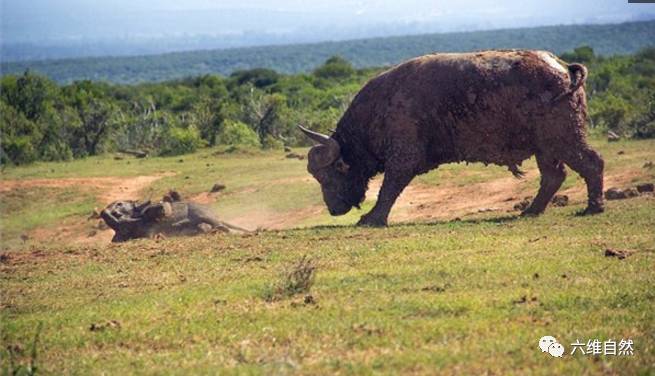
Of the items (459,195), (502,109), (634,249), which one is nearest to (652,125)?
(459,195)

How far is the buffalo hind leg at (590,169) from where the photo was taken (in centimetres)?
1430

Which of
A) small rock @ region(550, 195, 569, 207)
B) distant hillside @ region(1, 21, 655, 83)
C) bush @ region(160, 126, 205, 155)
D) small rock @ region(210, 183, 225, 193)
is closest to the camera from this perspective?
small rock @ region(550, 195, 569, 207)

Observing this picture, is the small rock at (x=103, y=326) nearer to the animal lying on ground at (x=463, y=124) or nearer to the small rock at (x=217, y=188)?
the animal lying on ground at (x=463, y=124)

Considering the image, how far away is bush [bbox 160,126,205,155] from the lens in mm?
33150

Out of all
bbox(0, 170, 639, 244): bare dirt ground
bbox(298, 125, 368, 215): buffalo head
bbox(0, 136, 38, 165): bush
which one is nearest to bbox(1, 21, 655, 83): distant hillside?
bbox(0, 136, 38, 165): bush

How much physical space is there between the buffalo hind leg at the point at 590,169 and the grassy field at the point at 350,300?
331 mm

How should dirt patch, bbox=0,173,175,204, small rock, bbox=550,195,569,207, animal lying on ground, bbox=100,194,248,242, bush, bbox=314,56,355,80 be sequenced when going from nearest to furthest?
small rock, bbox=550,195,569,207
animal lying on ground, bbox=100,194,248,242
dirt patch, bbox=0,173,175,204
bush, bbox=314,56,355,80

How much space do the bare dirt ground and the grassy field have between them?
2.43 m

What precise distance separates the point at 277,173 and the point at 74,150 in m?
13.3

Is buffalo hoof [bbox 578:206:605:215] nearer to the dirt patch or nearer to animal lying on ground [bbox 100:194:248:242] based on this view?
animal lying on ground [bbox 100:194:248:242]

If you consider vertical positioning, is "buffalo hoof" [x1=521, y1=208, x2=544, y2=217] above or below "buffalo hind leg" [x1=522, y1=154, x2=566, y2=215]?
below

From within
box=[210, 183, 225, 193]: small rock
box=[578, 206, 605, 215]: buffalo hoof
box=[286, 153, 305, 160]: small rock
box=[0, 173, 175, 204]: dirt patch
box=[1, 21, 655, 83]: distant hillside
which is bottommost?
box=[1, 21, 655, 83]: distant hillside

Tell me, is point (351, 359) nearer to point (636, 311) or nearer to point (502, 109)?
point (636, 311)

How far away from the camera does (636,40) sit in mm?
146500
